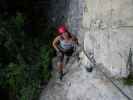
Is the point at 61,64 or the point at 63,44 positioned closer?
the point at 63,44

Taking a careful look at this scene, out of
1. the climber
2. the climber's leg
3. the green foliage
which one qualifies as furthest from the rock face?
the green foliage

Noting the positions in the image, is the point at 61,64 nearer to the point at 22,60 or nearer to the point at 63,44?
the point at 63,44

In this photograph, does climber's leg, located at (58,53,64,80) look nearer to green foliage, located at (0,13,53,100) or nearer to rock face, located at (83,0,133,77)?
green foliage, located at (0,13,53,100)

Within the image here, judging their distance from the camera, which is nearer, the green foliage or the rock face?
the rock face

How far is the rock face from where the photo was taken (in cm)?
699

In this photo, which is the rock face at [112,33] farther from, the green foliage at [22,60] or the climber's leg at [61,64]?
the green foliage at [22,60]

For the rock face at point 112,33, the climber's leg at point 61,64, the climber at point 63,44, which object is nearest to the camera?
the rock face at point 112,33

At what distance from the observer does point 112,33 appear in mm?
7203

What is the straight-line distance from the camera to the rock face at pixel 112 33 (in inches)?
275

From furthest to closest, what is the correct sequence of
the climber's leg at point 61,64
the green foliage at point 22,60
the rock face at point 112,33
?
the green foliage at point 22,60
the climber's leg at point 61,64
the rock face at point 112,33

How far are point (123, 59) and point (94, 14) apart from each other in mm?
1262

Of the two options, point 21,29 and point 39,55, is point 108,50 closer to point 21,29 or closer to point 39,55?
point 39,55

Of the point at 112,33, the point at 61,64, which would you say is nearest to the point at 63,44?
the point at 61,64

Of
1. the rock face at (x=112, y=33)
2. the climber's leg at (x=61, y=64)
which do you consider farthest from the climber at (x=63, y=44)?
the rock face at (x=112, y=33)
